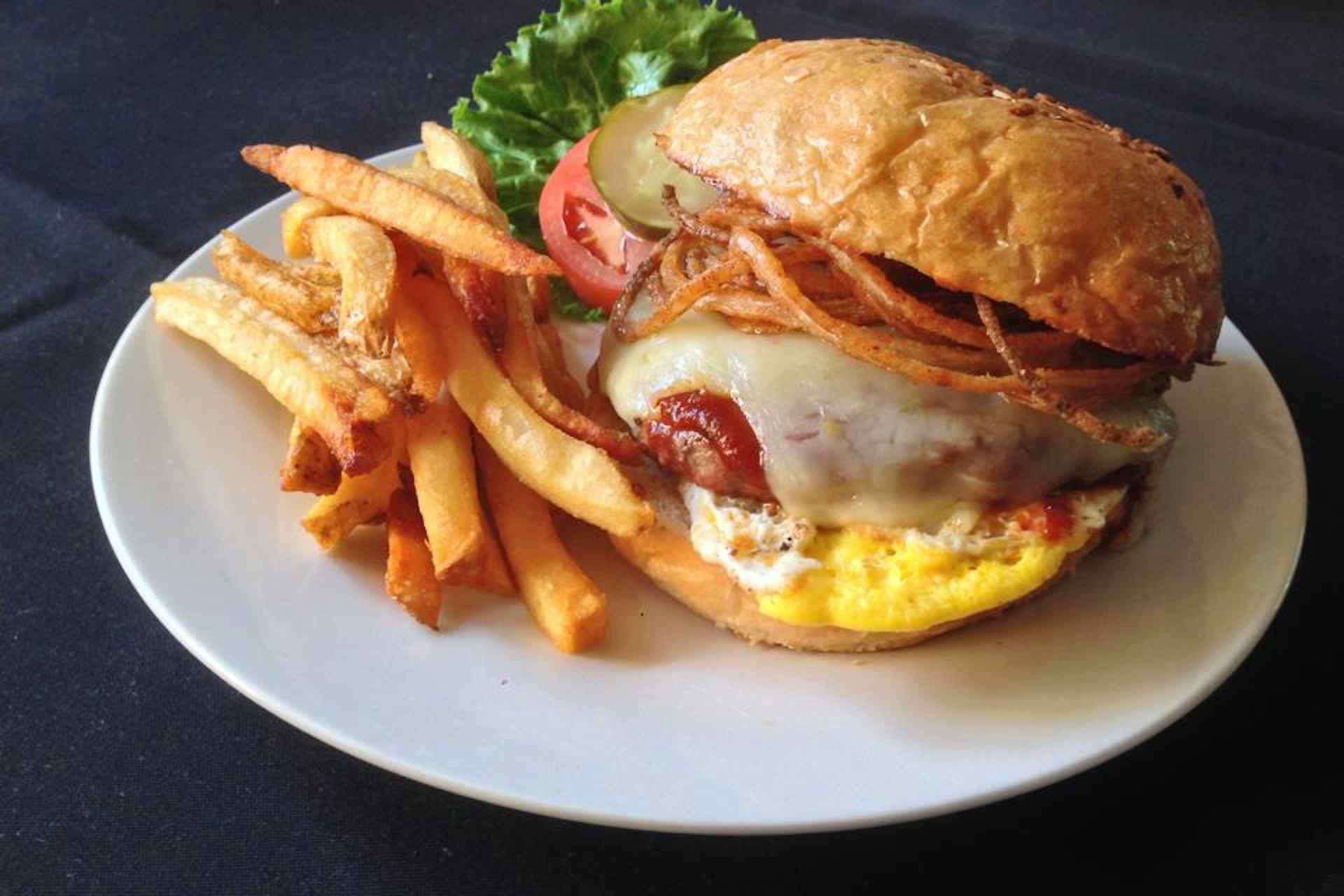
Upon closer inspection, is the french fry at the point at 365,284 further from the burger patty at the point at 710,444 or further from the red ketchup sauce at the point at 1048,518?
the red ketchup sauce at the point at 1048,518

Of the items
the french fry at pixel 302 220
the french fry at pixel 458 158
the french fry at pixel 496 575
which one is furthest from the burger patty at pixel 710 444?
the french fry at pixel 302 220


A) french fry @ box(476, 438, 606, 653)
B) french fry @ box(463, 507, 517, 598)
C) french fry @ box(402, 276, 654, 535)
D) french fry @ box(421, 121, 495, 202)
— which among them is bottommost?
french fry @ box(463, 507, 517, 598)

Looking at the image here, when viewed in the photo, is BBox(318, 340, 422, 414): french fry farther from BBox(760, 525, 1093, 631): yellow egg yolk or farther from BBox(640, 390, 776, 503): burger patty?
BBox(760, 525, 1093, 631): yellow egg yolk

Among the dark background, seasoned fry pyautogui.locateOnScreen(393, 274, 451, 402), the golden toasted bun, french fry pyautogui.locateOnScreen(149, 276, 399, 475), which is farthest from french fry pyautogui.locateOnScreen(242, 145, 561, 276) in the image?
the dark background

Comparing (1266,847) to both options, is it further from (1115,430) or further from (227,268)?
(227,268)

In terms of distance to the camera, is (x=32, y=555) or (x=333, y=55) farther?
(x=333, y=55)

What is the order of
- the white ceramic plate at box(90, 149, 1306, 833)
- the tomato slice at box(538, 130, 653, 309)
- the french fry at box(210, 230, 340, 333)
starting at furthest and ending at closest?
the tomato slice at box(538, 130, 653, 309), the french fry at box(210, 230, 340, 333), the white ceramic plate at box(90, 149, 1306, 833)

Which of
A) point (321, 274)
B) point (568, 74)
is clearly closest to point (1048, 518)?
point (321, 274)

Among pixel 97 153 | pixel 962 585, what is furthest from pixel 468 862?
pixel 97 153
